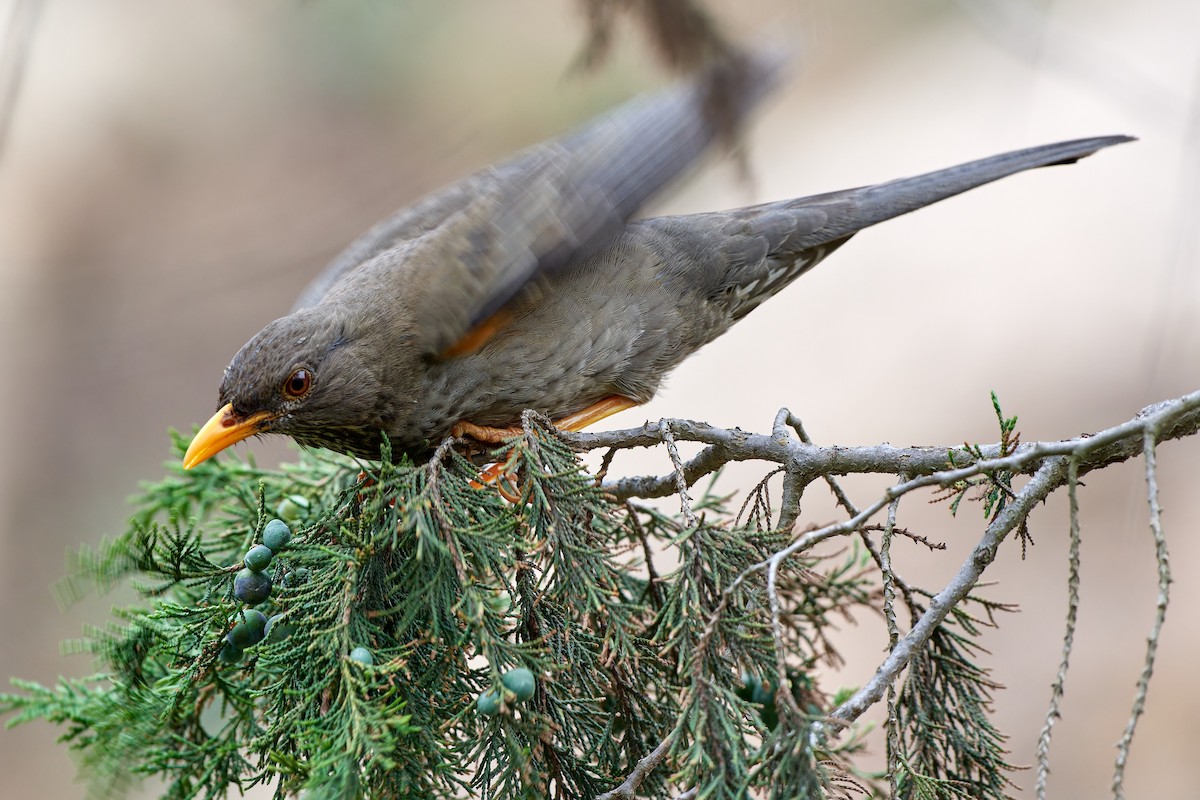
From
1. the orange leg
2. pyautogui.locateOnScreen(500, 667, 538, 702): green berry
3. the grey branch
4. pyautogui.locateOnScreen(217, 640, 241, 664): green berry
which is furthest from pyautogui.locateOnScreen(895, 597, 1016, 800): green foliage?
pyautogui.locateOnScreen(217, 640, 241, 664): green berry

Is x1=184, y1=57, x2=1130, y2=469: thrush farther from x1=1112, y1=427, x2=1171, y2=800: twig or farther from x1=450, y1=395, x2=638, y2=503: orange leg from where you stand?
x1=1112, y1=427, x2=1171, y2=800: twig

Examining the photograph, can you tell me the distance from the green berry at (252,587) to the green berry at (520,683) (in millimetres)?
723

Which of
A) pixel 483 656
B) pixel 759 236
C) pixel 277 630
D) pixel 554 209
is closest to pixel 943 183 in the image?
pixel 759 236

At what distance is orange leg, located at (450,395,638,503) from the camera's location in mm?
2635

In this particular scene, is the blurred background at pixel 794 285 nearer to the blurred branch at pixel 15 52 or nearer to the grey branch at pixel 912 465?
the blurred branch at pixel 15 52

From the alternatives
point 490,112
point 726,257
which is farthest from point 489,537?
point 490,112

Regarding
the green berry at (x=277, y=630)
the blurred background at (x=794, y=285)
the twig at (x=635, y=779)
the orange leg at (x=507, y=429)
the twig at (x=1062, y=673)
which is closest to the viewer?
the twig at (x=1062, y=673)

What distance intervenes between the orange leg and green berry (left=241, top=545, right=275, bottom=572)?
508 mm

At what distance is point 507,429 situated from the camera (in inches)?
139

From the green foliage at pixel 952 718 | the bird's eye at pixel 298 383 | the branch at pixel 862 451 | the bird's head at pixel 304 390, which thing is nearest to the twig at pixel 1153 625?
the branch at pixel 862 451

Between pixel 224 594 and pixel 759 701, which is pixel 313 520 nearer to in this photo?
pixel 224 594

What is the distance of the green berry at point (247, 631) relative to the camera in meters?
2.44

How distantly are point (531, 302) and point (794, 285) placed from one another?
236 inches

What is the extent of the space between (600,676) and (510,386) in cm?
134
